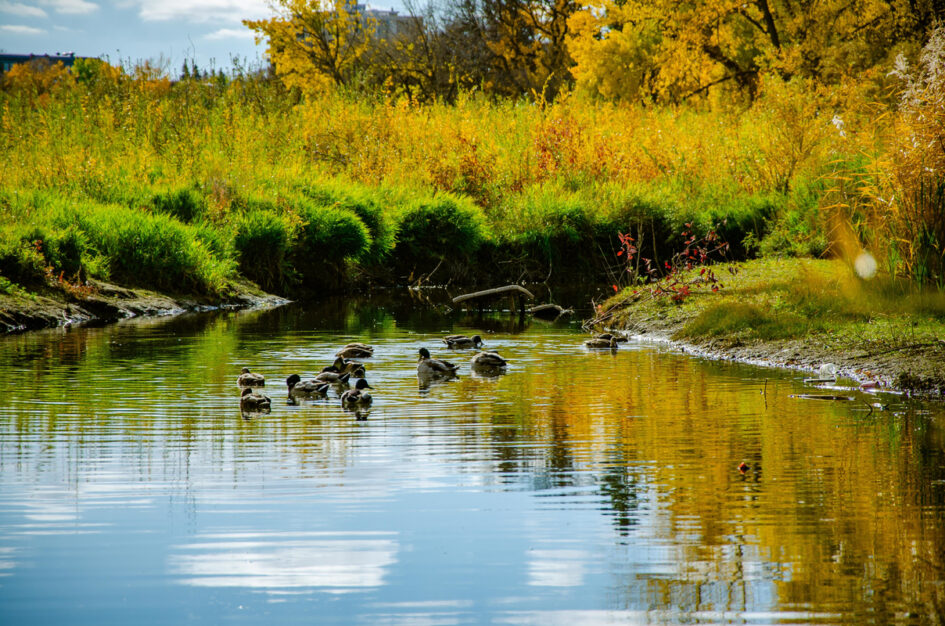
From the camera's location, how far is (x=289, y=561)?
14.5ft

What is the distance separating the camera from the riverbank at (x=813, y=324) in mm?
9141

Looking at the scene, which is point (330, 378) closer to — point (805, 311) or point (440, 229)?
point (805, 311)

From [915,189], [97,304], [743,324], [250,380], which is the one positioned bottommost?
[250,380]

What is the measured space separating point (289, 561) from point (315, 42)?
120 ft

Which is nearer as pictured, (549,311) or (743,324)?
A: (743,324)

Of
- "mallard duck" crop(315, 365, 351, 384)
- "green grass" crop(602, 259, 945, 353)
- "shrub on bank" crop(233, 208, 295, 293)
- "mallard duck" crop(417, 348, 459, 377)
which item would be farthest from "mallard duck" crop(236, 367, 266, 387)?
"shrub on bank" crop(233, 208, 295, 293)

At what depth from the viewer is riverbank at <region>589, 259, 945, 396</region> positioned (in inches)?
360

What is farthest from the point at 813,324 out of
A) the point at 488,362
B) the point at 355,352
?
the point at 355,352

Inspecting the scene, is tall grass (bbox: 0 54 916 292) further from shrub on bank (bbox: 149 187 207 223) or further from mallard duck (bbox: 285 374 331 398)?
mallard duck (bbox: 285 374 331 398)

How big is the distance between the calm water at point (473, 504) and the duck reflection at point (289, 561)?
0.01 m

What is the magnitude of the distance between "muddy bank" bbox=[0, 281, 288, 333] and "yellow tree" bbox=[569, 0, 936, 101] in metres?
15.9

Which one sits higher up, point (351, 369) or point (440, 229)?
point (440, 229)

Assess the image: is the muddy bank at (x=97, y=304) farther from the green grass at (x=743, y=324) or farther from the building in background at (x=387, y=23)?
the building in background at (x=387, y=23)

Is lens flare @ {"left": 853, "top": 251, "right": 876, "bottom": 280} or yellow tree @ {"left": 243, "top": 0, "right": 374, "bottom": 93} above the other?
yellow tree @ {"left": 243, "top": 0, "right": 374, "bottom": 93}
